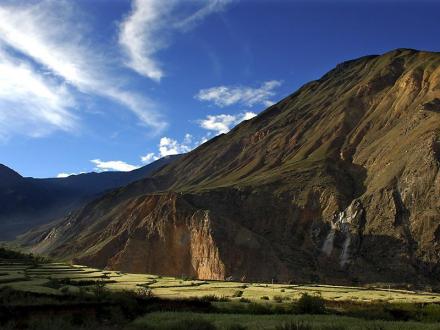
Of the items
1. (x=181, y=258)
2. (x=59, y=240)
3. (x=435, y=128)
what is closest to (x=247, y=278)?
(x=181, y=258)

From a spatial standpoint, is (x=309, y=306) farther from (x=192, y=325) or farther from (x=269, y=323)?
(x=192, y=325)

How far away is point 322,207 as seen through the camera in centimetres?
9556

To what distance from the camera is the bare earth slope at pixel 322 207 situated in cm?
8194

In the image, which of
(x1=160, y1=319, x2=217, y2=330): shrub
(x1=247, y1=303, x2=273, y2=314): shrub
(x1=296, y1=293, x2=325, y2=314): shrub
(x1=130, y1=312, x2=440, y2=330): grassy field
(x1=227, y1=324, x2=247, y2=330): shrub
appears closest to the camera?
(x1=160, y1=319, x2=217, y2=330): shrub

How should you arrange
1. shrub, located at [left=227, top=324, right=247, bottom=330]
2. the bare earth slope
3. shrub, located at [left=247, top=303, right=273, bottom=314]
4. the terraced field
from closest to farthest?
1. shrub, located at [left=227, top=324, right=247, bottom=330]
2. shrub, located at [left=247, top=303, right=273, bottom=314]
3. the terraced field
4. the bare earth slope

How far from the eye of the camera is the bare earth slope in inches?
3226

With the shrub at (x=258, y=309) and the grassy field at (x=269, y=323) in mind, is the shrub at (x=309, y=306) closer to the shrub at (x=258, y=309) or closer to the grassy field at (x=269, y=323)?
the shrub at (x=258, y=309)

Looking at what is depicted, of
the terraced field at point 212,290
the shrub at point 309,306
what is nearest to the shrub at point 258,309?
the shrub at point 309,306

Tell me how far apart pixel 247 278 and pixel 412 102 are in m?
54.0

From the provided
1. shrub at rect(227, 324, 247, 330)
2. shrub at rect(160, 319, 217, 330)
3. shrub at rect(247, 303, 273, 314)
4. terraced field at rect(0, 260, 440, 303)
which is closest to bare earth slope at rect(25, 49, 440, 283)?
terraced field at rect(0, 260, 440, 303)

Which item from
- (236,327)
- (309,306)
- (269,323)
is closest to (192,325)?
(236,327)

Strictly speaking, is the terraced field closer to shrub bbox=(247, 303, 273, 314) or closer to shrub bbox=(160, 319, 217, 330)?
shrub bbox=(247, 303, 273, 314)

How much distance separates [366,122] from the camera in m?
119

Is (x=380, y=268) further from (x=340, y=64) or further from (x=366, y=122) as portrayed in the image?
(x=340, y=64)
